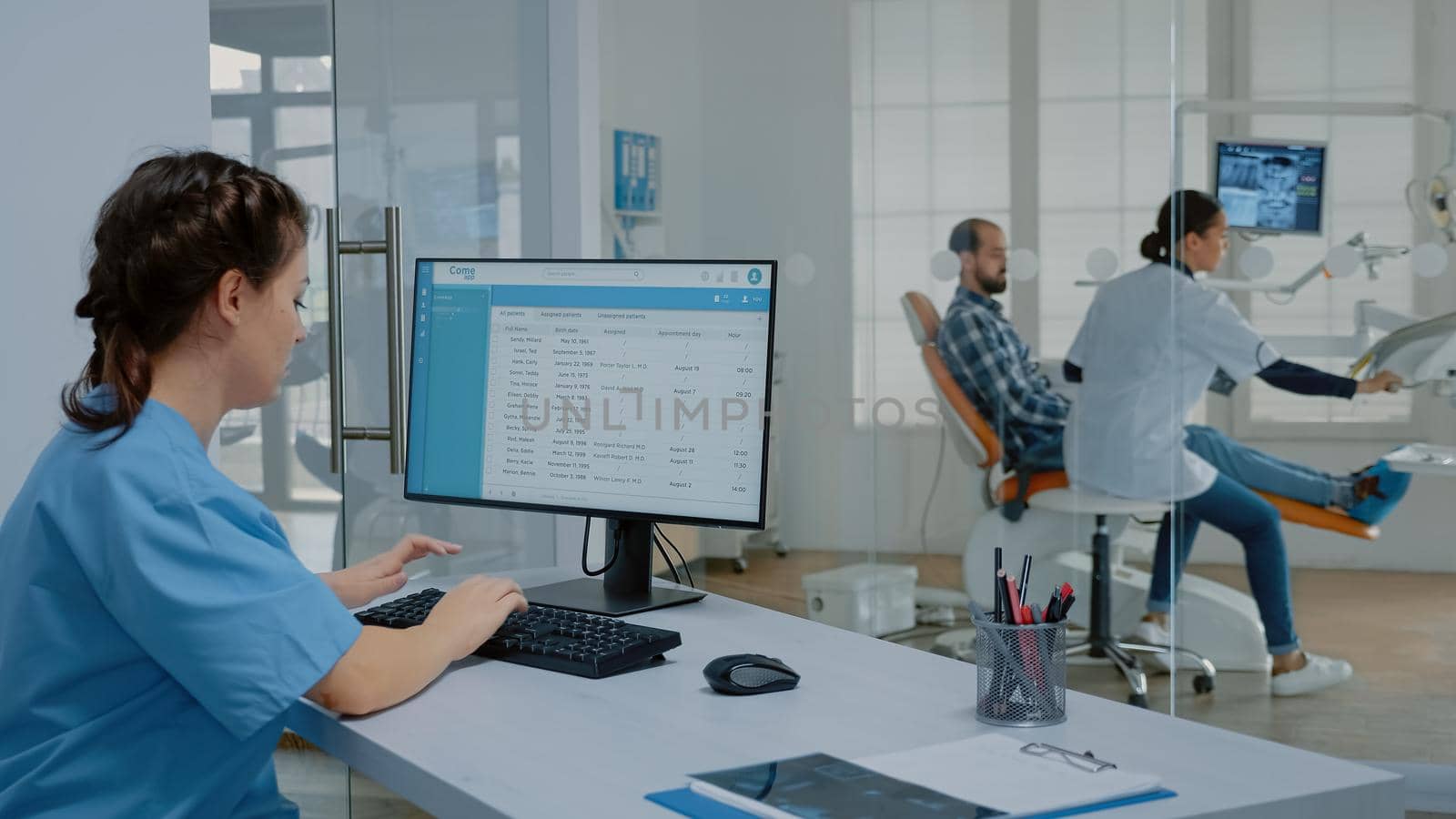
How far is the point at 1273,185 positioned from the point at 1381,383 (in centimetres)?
52

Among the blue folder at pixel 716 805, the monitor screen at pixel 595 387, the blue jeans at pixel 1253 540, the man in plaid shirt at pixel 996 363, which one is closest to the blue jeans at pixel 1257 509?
the blue jeans at pixel 1253 540

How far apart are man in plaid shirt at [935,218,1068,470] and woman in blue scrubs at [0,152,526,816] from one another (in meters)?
2.45

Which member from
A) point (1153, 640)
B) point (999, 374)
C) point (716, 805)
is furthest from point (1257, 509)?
point (716, 805)

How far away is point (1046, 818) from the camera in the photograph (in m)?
0.97

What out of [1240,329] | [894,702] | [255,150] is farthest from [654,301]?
[1240,329]

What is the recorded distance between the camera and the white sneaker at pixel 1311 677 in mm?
3188

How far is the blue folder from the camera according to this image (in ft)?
3.19

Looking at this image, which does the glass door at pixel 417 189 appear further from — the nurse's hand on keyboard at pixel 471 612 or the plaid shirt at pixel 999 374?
the plaid shirt at pixel 999 374

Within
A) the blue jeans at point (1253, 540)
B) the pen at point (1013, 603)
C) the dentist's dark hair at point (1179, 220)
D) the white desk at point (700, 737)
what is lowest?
the blue jeans at point (1253, 540)

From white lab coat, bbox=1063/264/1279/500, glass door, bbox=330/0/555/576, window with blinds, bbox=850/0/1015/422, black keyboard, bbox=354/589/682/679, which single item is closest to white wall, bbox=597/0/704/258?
window with blinds, bbox=850/0/1015/422

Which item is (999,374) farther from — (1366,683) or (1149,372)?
(1366,683)

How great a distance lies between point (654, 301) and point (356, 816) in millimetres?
1166

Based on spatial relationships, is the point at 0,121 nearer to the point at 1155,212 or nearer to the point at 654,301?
the point at 654,301

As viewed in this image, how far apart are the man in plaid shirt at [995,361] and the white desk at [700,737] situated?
2.08 metres
